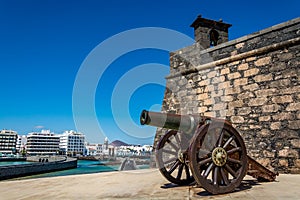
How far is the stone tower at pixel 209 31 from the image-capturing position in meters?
7.53

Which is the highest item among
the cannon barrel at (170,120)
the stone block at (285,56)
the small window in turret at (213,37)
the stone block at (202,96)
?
the small window in turret at (213,37)

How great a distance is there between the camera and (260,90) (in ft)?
17.9

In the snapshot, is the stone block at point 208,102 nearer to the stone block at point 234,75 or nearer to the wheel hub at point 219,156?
the stone block at point 234,75

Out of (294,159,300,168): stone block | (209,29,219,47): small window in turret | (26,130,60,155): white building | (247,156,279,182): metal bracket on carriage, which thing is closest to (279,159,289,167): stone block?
(294,159,300,168): stone block

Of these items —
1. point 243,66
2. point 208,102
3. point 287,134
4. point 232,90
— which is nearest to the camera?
point 287,134

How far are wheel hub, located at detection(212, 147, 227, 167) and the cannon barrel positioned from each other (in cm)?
40

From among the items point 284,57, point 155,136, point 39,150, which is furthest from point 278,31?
point 39,150

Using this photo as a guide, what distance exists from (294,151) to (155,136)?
4.01 meters

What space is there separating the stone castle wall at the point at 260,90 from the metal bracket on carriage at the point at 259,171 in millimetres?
1432

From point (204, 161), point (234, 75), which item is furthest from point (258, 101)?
point (204, 161)

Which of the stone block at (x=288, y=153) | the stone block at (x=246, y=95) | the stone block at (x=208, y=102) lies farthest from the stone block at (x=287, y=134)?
the stone block at (x=208, y=102)

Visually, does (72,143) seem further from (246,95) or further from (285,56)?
(285,56)

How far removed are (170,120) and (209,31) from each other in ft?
18.0

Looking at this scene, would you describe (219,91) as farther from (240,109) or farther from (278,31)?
(278,31)
